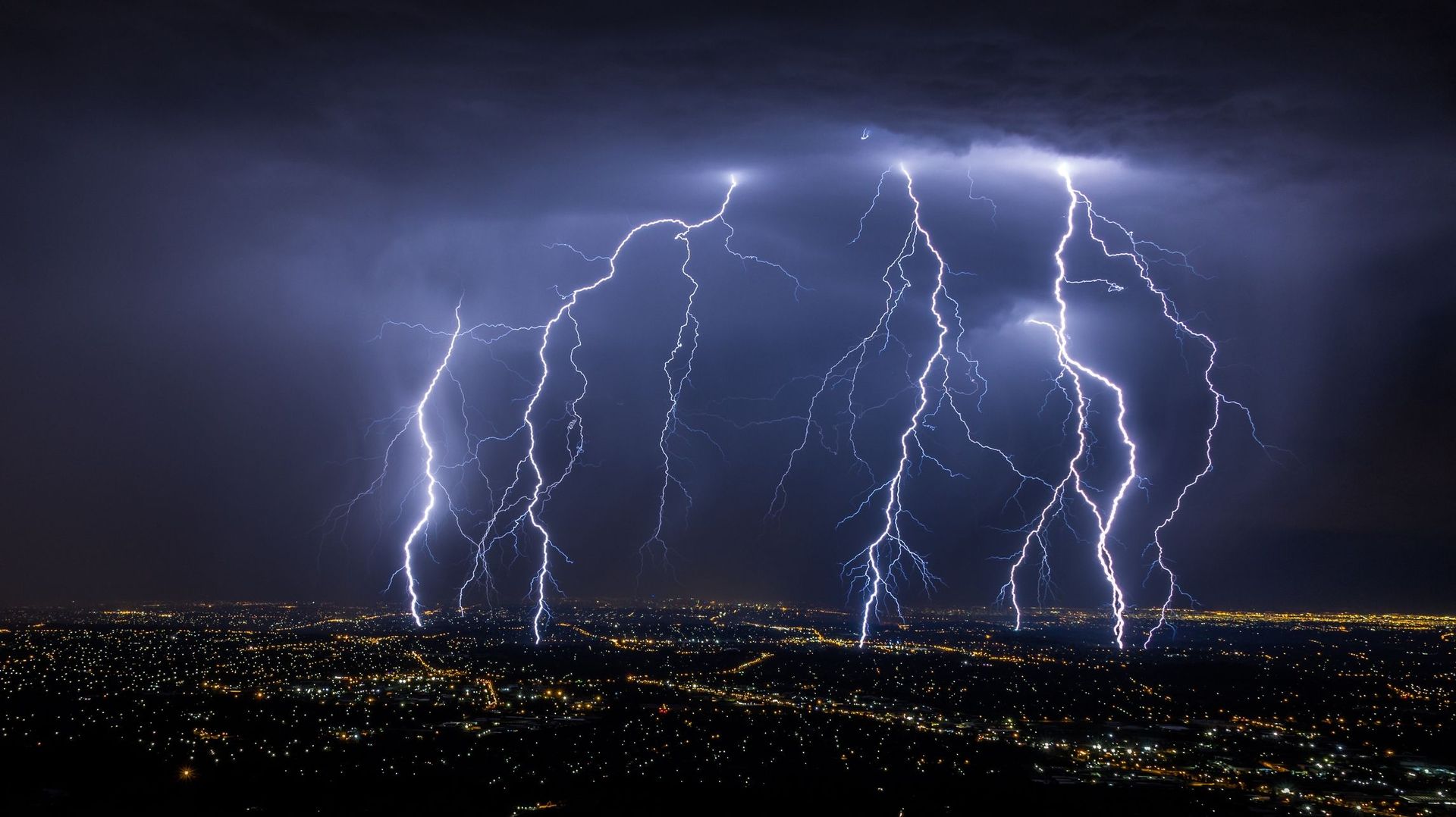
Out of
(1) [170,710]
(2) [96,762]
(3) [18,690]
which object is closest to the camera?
(2) [96,762]

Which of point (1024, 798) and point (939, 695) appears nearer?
point (1024, 798)

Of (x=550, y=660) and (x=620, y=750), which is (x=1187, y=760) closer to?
(x=620, y=750)

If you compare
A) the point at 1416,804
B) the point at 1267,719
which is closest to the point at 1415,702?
the point at 1267,719

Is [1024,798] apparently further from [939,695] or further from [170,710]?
[170,710]

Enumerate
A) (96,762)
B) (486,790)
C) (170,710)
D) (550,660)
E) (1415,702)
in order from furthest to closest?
(550,660) < (1415,702) < (170,710) < (96,762) < (486,790)

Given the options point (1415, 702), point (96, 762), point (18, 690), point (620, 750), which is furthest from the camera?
point (1415, 702)

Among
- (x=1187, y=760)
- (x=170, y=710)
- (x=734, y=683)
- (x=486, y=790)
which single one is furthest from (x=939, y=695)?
(x=170, y=710)
